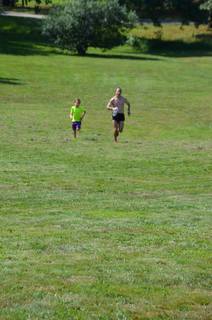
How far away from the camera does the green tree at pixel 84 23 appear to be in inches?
3150

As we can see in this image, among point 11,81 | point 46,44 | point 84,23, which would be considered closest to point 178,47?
point 84,23

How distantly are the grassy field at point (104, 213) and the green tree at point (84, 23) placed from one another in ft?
106

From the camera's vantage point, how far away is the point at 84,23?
81.1 m

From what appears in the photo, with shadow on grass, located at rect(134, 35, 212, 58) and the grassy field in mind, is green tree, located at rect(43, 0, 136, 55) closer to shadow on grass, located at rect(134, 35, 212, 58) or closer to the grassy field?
shadow on grass, located at rect(134, 35, 212, 58)

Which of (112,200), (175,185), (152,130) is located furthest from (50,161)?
(152,130)

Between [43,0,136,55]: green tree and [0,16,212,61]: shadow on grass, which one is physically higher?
[43,0,136,55]: green tree

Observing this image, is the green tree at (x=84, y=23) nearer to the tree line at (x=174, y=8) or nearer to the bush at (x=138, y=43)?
the bush at (x=138, y=43)

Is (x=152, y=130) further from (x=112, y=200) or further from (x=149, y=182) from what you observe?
(x=112, y=200)

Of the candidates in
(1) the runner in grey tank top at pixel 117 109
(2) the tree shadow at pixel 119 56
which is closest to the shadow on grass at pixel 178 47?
(2) the tree shadow at pixel 119 56

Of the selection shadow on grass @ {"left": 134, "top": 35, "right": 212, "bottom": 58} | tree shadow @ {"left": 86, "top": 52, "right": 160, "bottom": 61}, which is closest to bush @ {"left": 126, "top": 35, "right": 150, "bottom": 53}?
shadow on grass @ {"left": 134, "top": 35, "right": 212, "bottom": 58}

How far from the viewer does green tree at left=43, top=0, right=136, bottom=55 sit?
80.0 meters

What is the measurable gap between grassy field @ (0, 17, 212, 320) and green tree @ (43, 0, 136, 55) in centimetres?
3235

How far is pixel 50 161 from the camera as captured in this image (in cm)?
2494

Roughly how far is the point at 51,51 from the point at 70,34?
3178mm
